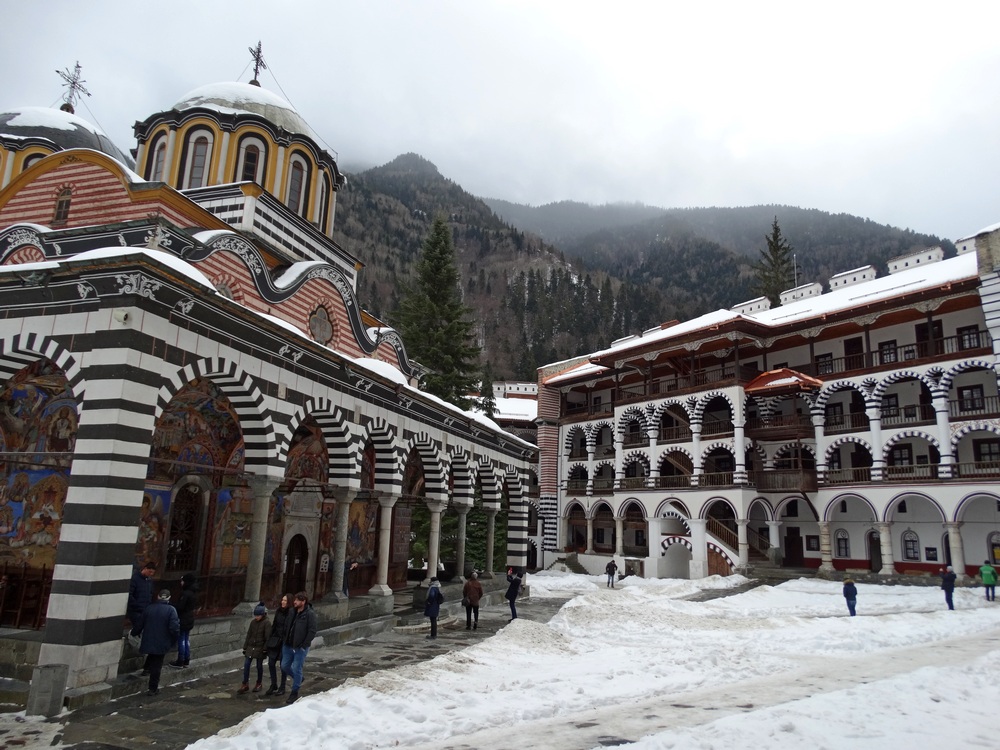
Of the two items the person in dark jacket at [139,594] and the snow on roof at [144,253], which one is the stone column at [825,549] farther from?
the snow on roof at [144,253]

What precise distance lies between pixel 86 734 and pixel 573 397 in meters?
36.2

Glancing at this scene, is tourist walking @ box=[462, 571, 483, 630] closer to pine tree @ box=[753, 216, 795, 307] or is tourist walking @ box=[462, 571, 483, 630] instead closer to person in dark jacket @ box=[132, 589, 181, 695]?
person in dark jacket @ box=[132, 589, 181, 695]

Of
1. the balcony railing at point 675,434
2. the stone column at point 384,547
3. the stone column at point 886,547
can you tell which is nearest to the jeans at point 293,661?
the stone column at point 384,547

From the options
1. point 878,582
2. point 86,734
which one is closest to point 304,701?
point 86,734

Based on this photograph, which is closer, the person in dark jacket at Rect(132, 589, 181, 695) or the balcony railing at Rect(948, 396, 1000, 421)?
the person in dark jacket at Rect(132, 589, 181, 695)

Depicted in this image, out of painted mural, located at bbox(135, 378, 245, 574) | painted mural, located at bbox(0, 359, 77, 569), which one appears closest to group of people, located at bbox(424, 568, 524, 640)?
painted mural, located at bbox(135, 378, 245, 574)

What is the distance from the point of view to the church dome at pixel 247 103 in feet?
59.1

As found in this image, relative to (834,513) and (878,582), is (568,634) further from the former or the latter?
(834,513)

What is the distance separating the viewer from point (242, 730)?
616cm

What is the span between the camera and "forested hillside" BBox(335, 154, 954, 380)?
99500 millimetres

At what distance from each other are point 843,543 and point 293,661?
2720 cm

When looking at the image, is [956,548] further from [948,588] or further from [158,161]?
[158,161]

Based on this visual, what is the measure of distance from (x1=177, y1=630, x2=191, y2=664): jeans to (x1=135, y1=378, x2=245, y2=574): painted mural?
2729mm

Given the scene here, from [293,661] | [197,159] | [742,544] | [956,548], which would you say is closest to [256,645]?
[293,661]
